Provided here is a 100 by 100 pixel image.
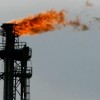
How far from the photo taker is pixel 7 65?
65438 millimetres

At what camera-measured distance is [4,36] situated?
66312 mm

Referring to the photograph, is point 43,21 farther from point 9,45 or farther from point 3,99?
point 3,99

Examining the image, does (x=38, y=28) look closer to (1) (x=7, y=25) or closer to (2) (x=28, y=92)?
(1) (x=7, y=25)

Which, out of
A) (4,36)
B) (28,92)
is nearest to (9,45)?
(4,36)

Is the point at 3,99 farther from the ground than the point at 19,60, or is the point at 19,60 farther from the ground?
the point at 19,60

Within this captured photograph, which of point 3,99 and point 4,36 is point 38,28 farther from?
point 3,99

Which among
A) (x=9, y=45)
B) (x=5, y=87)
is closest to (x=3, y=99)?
(x=5, y=87)

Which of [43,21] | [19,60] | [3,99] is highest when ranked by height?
[43,21]

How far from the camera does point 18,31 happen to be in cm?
6669

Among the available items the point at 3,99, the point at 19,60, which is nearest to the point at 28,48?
the point at 19,60

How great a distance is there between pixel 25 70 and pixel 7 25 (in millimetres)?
5735

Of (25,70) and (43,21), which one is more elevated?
(43,21)

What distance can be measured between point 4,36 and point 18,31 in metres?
1.74

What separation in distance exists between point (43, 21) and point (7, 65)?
6.48 m
